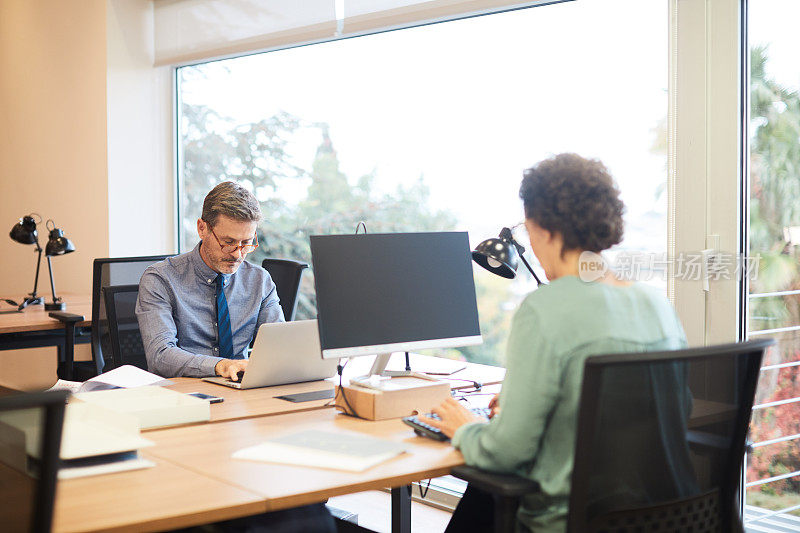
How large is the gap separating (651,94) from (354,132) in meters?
1.62

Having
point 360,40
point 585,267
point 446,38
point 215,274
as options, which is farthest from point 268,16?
point 585,267

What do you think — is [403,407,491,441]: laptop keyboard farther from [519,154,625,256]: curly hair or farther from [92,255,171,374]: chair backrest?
[92,255,171,374]: chair backrest

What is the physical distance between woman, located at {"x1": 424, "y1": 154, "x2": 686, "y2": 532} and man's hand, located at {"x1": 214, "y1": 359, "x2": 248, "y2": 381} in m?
0.96

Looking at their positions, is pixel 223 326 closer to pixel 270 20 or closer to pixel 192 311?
pixel 192 311

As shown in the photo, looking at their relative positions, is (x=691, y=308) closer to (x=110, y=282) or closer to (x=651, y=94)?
(x=651, y=94)

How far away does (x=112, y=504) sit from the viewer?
1373mm

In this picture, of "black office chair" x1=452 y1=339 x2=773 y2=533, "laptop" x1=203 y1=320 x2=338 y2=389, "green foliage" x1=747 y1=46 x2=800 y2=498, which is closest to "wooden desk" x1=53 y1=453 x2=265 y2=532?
"black office chair" x1=452 y1=339 x2=773 y2=533

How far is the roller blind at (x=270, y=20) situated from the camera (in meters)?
3.60

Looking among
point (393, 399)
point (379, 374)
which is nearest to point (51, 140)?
point (379, 374)

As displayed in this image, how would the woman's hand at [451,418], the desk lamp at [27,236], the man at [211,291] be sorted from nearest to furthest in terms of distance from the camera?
the woman's hand at [451,418]
the man at [211,291]
the desk lamp at [27,236]

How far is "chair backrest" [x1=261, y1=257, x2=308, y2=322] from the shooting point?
10.7ft

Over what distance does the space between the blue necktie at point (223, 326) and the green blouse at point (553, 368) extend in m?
1.45

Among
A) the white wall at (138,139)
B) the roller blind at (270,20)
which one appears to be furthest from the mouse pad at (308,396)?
the white wall at (138,139)

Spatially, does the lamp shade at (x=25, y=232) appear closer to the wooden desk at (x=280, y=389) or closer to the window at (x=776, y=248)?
the wooden desk at (x=280, y=389)
